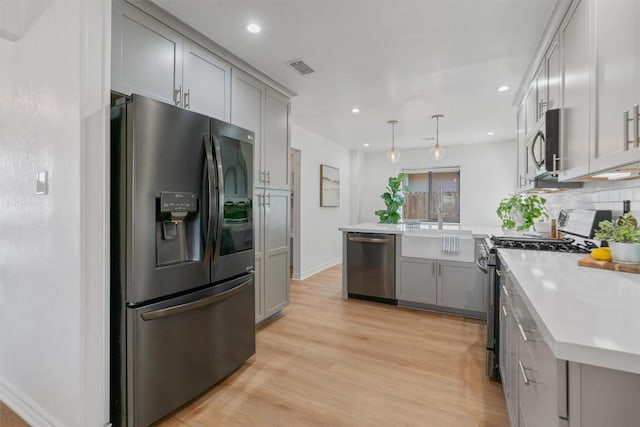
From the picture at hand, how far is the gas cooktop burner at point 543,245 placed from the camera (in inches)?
76.2

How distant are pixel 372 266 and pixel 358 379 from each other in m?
1.71

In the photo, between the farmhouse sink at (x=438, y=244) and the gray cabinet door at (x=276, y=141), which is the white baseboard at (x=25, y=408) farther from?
the farmhouse sink at (x=438, y=244)

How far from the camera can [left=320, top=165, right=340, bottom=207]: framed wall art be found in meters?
5.46

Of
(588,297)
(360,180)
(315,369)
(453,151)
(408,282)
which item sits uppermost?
(453,151)

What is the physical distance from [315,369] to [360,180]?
5153 mm

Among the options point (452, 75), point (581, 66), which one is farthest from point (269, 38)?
point (581, 66)

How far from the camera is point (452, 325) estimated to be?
3.04m

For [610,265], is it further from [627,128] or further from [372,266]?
[372,266]

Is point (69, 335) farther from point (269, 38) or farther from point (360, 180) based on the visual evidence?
point (360, 180)

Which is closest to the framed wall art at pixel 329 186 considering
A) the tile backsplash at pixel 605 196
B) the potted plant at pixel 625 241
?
the tile backsplash at pixel 605 196

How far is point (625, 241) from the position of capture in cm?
139

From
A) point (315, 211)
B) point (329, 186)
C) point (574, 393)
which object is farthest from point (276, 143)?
point (574, 393)

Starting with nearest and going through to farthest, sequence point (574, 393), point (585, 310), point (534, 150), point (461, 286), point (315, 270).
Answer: point (574, 393)
point (585, 310)
point (534, 150)
point (461, 286)
point (315, 270)

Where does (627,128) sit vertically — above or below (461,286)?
above
